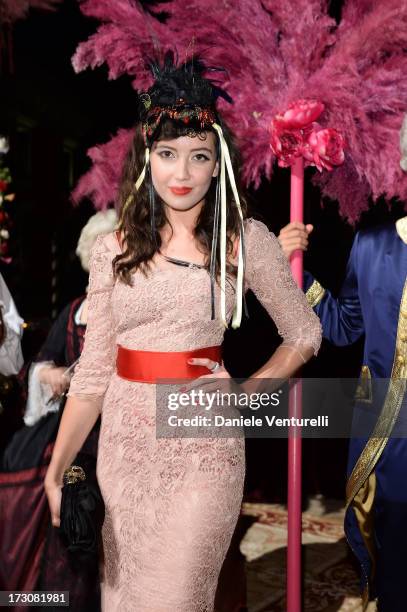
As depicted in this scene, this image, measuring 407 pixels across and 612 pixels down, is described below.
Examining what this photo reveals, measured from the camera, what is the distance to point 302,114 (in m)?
2.55

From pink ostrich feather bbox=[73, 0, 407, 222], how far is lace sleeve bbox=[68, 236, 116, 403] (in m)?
0.83

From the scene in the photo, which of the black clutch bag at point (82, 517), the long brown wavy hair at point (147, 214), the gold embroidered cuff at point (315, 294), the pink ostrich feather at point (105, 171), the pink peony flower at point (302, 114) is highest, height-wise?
the pink peony flower at point (302, 114)

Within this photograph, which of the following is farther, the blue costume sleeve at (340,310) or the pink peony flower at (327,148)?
the blue costume sleeve at (340,310)

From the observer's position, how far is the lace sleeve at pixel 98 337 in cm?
209

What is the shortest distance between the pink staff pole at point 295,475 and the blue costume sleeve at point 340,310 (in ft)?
0.58

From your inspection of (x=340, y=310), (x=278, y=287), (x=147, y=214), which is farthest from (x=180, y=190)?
(x=340, y=310)

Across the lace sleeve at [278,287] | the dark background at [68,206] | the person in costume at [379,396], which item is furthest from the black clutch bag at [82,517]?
the dark background at [68,206]

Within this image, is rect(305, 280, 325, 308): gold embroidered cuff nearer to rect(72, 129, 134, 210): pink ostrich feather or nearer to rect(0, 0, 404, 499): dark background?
rect(72, 129, 134, 210): pink ostrich feather

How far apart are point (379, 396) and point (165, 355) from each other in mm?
1018

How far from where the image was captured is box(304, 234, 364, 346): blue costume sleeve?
2.80 meters

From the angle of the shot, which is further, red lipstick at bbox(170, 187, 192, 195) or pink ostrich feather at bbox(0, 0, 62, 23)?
pink ostrich feather at bbox(0, 0, 62, 23)

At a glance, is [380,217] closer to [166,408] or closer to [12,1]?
[12,1]

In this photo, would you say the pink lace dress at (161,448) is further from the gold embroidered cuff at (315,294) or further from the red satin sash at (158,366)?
the gold embroidered cuff at (315,294)

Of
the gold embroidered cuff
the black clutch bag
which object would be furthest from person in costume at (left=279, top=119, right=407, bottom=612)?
the black clutch bag
